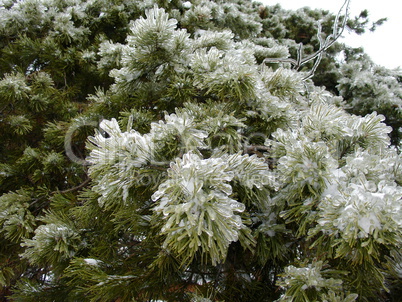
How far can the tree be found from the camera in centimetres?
93

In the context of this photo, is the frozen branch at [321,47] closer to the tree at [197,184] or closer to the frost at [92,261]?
the tree at [197,184]

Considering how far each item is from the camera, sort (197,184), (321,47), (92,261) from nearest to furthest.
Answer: (197,184) → (92,261) → (321,47)

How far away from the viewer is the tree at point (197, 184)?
0.93 metres

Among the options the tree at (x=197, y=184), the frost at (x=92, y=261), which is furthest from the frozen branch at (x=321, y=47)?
the frost at (x=92, y=261)

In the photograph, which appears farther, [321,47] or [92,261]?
[321,47]

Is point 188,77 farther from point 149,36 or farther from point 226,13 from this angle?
point 226,13

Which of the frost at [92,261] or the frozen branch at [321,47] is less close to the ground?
the frozen branch at [321,47]

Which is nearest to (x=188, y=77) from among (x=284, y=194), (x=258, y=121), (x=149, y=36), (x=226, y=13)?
(x=149, y=36)

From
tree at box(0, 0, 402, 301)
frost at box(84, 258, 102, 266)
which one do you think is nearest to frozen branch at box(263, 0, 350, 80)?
tree at box(0, 0, 402, 301)

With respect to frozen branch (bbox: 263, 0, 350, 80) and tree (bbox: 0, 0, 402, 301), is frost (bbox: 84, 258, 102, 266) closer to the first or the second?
tree (bbox: 0, 0, 402, 301)

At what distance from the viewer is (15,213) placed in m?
2.16

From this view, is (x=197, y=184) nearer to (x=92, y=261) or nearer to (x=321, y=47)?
(x=92, y=261)

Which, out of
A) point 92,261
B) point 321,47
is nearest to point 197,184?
point 92,261

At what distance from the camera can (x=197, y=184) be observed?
35.2 inches
